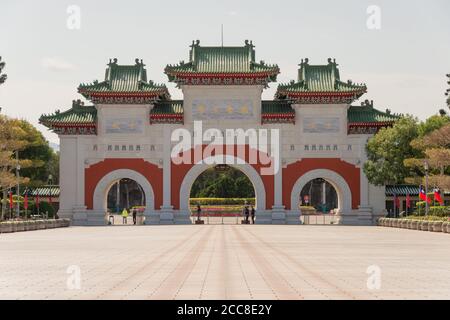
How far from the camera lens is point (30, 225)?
4947 cm

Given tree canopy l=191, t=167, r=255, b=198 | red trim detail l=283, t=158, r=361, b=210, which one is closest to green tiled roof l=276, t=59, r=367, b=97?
red trim detail l=283, t=158, r=361, b=210

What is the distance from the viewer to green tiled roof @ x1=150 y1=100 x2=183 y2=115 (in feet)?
202

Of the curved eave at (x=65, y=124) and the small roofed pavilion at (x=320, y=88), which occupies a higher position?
the small roofed pavilion at (x=320, y=88)

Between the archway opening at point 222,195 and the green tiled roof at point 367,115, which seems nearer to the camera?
the green tiled roof at point 367,115

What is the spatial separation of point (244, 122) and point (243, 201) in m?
26.3

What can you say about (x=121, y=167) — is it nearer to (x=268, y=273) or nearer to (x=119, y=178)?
(x=119, y=178)

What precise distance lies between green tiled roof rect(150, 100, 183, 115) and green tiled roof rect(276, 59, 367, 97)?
7.27 m

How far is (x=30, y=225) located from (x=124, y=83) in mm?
16373

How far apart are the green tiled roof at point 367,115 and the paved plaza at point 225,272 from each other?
3196cm

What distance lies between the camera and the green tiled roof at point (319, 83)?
A: 199ft

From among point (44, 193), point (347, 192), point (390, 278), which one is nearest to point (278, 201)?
point (347, 192)

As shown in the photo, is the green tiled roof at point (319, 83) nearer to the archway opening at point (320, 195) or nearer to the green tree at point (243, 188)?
the green tree at point (243, 188)

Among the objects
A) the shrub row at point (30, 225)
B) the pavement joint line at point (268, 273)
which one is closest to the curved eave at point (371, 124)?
the shrub row at point (30, 225)
